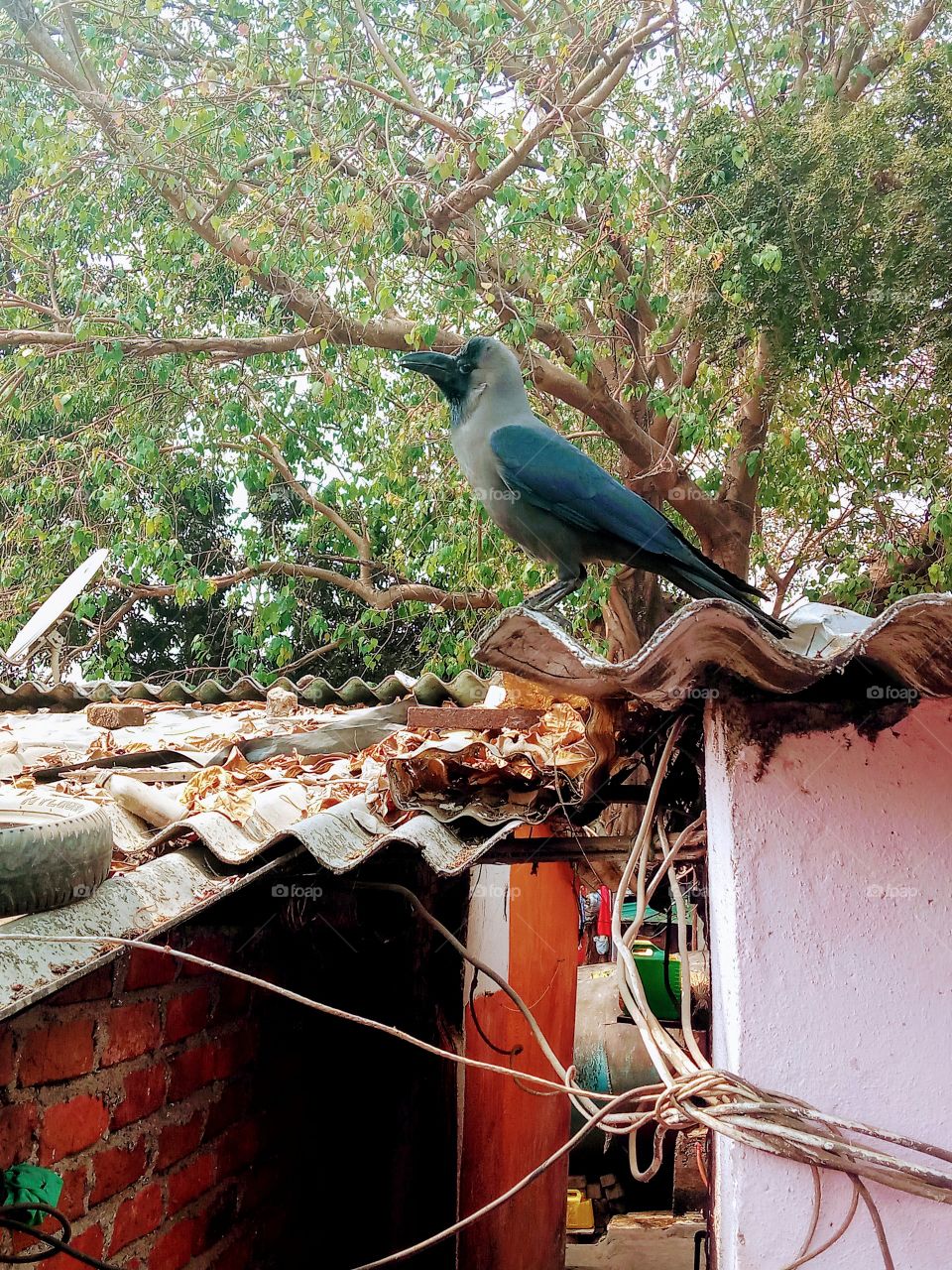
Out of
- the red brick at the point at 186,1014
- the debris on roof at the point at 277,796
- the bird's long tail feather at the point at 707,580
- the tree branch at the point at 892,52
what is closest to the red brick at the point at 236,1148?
the red brick at the point at 186,1014

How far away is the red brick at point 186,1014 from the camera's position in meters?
2.70

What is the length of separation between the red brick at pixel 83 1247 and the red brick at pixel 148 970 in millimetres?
498

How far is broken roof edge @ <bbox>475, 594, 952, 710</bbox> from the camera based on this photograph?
165 centimetres

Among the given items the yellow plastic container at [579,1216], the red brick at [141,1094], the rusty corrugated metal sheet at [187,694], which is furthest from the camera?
the yellow plastic container at [579,1216]

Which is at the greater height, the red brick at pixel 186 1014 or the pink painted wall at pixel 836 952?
the pink painted wall at pixel 836 952

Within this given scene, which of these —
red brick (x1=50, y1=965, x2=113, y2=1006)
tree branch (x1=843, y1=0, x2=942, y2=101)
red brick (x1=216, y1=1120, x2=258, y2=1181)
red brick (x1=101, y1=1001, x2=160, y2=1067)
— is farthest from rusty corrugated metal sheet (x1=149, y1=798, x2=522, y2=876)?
tree branch (x1=843, y1=0, x2=942, y2=101)

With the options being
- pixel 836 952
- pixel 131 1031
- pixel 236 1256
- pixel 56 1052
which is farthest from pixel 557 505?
pixel 236 1256

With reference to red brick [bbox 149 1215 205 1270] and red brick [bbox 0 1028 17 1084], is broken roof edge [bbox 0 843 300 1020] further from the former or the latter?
red brick [bbox 149 1215 205 1270]

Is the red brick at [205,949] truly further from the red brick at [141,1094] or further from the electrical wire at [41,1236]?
the electrical wire at [41,1236]

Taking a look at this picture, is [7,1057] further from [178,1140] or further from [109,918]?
[178,1140]

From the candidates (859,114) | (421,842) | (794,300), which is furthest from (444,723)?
(859,114)

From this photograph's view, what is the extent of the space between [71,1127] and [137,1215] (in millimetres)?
426

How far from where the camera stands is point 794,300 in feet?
21.1

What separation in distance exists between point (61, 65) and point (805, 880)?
6704 mm
